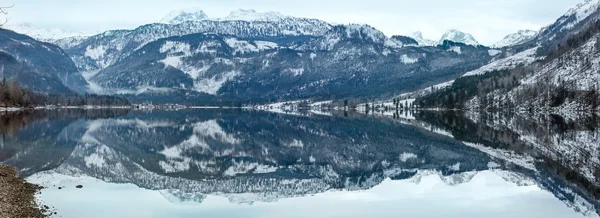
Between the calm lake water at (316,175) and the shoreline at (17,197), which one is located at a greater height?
the shoreline at (17,197)

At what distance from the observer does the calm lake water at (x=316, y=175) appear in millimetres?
40781

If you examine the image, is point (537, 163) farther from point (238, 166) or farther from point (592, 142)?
point (238, 166)

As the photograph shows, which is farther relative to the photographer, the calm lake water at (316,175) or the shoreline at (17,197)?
the calm lake water at (316,175)

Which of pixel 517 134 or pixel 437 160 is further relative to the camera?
pixel 517 134

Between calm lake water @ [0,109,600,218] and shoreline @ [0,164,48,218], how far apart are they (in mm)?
1504

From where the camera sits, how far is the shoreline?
3300 cm

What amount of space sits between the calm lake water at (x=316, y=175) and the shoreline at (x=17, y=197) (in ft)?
4.93

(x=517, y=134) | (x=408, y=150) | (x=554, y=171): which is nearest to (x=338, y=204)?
(x=554, y=171)

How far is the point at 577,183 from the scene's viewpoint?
5078cm

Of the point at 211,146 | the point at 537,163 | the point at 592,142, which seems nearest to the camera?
the point at 537,163

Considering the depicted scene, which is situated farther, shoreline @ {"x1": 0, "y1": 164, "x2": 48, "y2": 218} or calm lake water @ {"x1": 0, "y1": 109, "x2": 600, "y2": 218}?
calm lake water @ {"x1": 0, "y1": 109, "x2": 600, "y2": 218}

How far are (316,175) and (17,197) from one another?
102 feet

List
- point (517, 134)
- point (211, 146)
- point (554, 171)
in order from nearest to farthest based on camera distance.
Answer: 1. point (554, 171)
2. point (211, 146)
3. point (517, 134)

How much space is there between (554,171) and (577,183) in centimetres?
866
